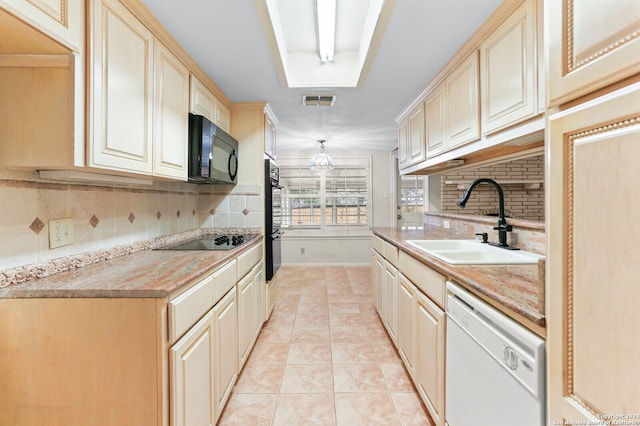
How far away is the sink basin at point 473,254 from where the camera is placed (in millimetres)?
1396

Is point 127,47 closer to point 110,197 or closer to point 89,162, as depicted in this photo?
point 89,162

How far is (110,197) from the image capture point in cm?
156

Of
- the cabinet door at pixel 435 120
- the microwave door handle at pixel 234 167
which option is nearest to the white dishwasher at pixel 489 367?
the cabinet door at pixel 435 120

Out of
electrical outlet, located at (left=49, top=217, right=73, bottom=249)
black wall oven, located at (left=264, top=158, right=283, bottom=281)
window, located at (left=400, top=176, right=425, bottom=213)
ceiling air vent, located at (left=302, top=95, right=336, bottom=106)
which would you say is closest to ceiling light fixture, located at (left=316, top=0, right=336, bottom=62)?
ceiling air vent, located at (left=302, top=95, right=336, bottom=106)

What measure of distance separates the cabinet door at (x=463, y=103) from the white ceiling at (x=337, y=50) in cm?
14

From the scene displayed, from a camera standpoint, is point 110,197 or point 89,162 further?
point 110,197

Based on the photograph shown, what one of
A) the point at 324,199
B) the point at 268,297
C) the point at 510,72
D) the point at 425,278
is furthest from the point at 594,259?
the point at 324,199

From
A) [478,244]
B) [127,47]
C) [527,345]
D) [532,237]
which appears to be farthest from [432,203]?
[127,47]

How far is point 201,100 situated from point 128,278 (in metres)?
1.46

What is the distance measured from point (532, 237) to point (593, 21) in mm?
1428

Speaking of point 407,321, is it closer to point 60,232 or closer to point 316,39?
point 60,232

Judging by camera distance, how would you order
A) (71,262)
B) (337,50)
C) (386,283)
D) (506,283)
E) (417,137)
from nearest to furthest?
(506,283) < (71,262) < (337,50) < (386,283) < (417,137)

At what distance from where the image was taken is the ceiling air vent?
100 inches

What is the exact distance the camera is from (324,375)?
1943mm
